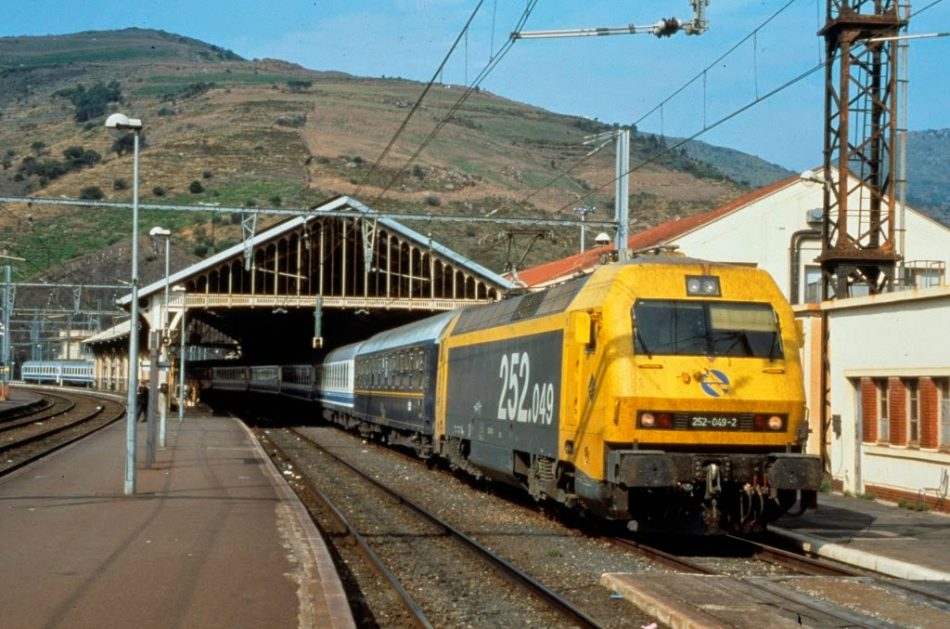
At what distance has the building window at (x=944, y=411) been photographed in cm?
1823

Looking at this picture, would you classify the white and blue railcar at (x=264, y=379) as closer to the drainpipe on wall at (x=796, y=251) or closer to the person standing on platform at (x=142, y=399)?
the person standing on platform at (x=142, y=399)

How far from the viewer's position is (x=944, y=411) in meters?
18.3

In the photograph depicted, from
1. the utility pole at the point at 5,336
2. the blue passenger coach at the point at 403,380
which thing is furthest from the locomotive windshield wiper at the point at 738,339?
the utility pole at the point at 5,336

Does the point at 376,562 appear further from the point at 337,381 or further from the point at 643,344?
the point at 337,381

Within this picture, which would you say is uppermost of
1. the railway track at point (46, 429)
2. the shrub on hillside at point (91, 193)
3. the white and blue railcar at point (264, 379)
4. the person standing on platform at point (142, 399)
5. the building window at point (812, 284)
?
the shrub on hillside at point (91, 193)

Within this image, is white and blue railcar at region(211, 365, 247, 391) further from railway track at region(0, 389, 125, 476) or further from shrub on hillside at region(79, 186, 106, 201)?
shrub on hillside at region(79, 186, 106, 201)

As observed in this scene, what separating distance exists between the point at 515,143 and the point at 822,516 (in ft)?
597

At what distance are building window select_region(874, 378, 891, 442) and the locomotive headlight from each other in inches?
281

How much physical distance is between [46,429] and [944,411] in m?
32.8

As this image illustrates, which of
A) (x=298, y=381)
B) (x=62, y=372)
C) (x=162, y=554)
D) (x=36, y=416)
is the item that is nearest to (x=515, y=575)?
(x=162, y=554)

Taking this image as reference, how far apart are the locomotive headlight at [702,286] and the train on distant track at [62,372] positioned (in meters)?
105

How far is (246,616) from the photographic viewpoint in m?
9.66

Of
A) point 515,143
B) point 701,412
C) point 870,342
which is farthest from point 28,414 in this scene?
point 515,143

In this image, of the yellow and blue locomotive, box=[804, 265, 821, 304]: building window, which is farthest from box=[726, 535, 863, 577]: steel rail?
box=[804, 265, 821, 304]: building window
